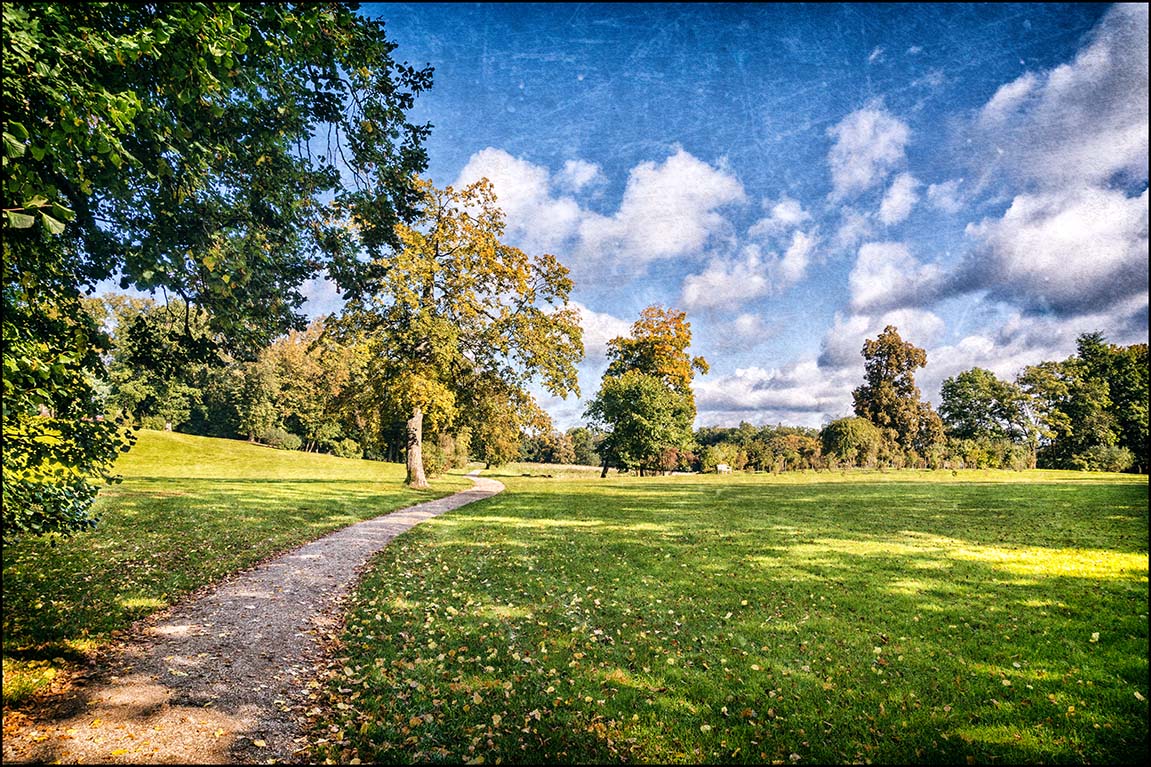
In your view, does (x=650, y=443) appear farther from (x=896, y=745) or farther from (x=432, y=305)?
(x=896, y=745)

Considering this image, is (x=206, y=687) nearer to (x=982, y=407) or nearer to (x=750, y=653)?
(x=750, y=653)

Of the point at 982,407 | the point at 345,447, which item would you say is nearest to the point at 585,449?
the point at 345,447

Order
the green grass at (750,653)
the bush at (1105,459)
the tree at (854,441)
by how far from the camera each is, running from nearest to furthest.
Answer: the green grass at (750,653) → the bush at (1105,459) → the tree at (854,441)

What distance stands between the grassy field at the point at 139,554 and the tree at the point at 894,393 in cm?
5797

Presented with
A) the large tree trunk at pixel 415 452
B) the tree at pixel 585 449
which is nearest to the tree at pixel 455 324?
the large tree trunk at pixel 415 452

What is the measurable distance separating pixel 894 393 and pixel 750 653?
65.5 m

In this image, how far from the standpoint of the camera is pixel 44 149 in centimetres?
353

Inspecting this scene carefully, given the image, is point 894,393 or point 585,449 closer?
point 894,393

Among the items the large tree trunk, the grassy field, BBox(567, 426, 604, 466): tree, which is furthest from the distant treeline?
BBox(567, 426, 604, 466): tree

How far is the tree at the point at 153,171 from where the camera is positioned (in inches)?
150

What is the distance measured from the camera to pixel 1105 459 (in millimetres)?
44969

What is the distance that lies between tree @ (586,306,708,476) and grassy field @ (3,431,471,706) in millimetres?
22034

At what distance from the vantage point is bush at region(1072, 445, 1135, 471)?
145 feet

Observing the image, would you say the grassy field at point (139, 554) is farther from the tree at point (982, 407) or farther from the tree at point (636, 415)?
the tree at point (982, 407)
